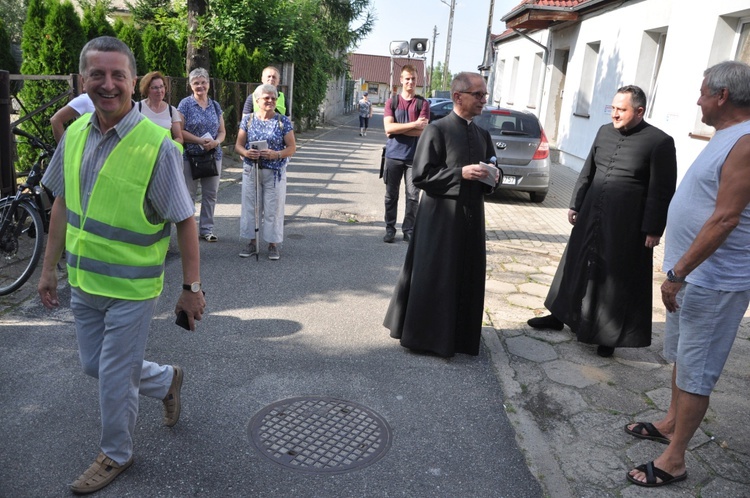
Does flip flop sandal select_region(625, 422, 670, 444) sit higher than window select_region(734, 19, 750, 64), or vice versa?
window select_region(734, 19, 750, 64)

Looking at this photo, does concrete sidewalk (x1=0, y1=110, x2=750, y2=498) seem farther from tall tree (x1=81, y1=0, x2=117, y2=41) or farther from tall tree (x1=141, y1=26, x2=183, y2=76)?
tall tree (x1=141, y1=26, x2=183, y2=76)

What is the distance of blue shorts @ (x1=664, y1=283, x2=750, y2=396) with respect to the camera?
307 centimetres

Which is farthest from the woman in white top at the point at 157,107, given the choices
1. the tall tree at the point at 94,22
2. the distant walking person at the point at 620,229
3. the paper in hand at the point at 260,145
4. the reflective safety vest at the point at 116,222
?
the tall tree at the point at 94,22

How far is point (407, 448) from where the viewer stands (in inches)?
136

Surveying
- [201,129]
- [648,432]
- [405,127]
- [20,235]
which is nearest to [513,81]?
[405,127]

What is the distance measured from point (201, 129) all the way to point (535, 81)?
19.0 meters

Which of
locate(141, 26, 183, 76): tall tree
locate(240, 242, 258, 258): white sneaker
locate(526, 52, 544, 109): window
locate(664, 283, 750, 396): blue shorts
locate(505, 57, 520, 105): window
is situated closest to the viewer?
locate(664, 283, 750, 396): blue shorts

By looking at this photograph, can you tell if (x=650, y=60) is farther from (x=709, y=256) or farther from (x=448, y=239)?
(x=709, y=256)

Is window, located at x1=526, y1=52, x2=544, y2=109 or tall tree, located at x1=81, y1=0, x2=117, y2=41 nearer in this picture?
tall tree, located at x1=81, y1=0, x2=117, y2=41

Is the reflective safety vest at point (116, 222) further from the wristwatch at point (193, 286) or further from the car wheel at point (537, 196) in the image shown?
the car wheel at point (537, 196)

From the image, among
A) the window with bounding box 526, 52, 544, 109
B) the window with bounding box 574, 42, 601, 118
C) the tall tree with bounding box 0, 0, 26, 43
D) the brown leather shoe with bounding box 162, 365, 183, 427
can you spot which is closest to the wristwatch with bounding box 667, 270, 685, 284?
the brown leather shoe with bounding box 162, 365, 183, 427

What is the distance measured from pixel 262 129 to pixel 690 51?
25.6ft

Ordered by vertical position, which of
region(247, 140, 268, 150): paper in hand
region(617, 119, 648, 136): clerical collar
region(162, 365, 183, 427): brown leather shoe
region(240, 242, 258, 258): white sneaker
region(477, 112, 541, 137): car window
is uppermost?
region(617, 119, 648, 136): clerical collar

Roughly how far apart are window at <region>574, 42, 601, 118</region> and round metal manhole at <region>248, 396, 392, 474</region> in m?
15.5
